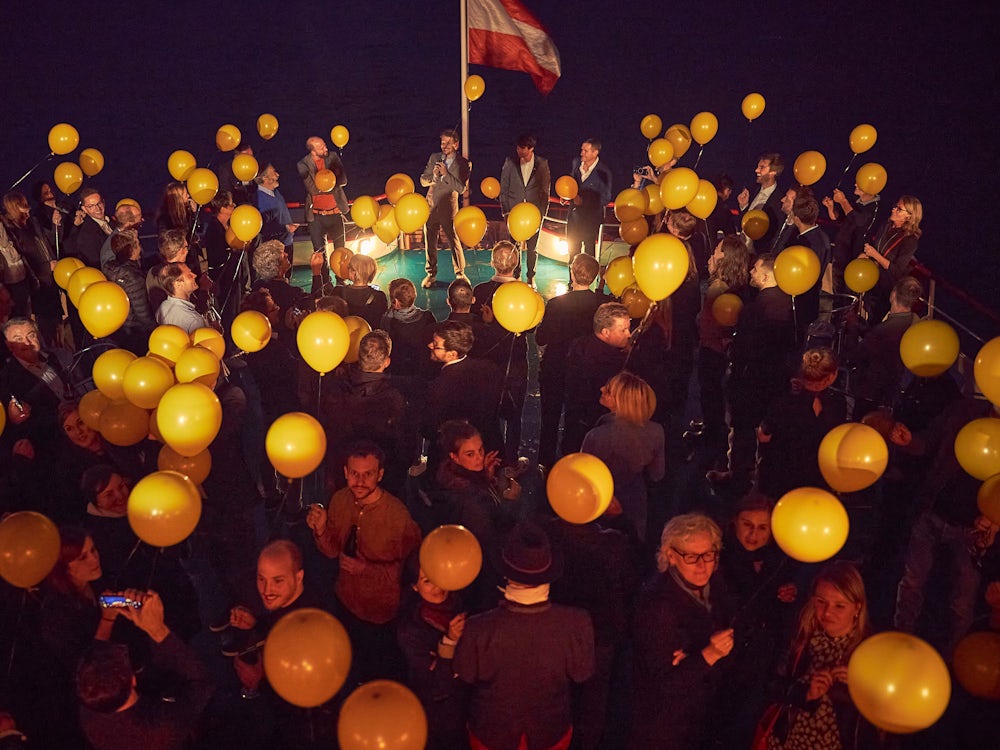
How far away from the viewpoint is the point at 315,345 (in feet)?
13.1

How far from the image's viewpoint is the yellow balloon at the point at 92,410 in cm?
366

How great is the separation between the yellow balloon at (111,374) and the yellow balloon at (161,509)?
1002 millimetres

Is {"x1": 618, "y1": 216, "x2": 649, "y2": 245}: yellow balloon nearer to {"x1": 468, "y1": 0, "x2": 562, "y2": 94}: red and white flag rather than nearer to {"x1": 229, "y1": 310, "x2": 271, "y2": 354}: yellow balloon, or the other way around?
{"x1": 468, "y1": 0, "x2": 562, "y2": 94}: red and white flag

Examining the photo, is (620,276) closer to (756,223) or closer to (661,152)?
(756,223)

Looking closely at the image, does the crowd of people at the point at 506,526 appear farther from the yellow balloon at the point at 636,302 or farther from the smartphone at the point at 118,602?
the yellow balloon at the point at 636,302

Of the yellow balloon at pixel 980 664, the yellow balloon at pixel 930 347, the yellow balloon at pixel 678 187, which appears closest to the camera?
the yellow balloon at pixel 980 664

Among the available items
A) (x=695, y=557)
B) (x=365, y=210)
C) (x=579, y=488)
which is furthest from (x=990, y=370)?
(x=365, y=210)

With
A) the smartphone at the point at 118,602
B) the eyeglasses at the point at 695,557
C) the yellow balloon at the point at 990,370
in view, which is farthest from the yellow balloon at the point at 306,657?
the yellow balloon at the point at 990,370

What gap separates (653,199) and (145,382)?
5082 mm

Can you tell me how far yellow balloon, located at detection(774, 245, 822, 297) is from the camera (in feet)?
15.4

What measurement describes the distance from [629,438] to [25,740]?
2.78 m

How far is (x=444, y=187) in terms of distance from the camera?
8289 millimetres

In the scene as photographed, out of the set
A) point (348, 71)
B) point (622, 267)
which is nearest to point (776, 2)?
point (348, 71)

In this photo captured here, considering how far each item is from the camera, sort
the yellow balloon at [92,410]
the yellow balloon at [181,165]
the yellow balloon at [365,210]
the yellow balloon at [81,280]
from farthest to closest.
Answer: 1. the yellow balloon at [181,165]
2. the yellow balloon at [365,210]
3. the yellow balloon at [81,280]
4. the yellow balloon at [92,410]
